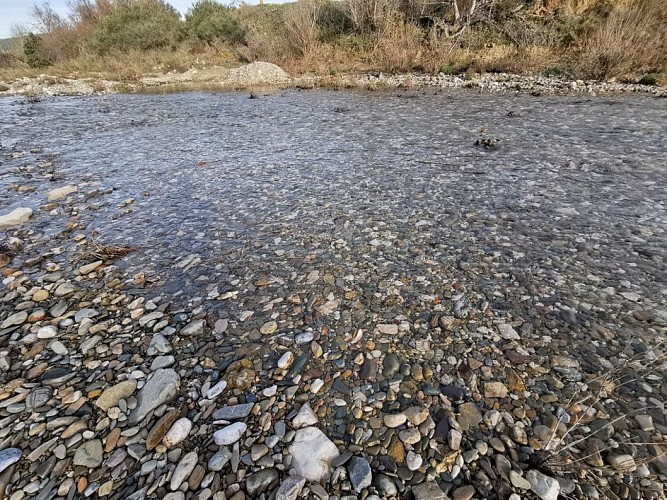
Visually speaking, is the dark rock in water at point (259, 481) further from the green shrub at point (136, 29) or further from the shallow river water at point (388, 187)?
the green shrub at point (136, 29)

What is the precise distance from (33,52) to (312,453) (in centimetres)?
6395

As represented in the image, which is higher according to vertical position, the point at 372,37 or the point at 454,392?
the point at 372,37

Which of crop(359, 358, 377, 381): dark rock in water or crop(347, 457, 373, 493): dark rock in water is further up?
crop(347, 457, 373, 493): dark rock in water

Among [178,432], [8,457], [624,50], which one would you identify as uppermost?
[624,50]

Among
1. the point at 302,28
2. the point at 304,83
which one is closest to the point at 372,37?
the point at 302,28

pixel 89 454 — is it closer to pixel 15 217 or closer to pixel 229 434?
pixel 229 434

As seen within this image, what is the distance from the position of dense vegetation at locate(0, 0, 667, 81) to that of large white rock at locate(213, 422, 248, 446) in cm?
2281

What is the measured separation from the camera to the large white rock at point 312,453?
2092 mm

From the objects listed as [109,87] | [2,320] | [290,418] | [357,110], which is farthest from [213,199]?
[109,87]

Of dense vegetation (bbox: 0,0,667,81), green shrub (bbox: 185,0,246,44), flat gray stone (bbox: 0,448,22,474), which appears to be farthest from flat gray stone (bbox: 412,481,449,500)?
green shrub (bbox: 185,0,246,44)

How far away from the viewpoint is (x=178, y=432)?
2363 mm

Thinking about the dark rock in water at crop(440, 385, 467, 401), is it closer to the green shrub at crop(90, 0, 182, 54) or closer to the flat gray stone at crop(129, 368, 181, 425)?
the flat gray stone at crop(129, 368, 181, 425)

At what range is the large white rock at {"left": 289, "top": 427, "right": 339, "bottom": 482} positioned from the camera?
2.09m

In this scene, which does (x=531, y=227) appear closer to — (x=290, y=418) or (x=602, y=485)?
(x=602, y=485)
